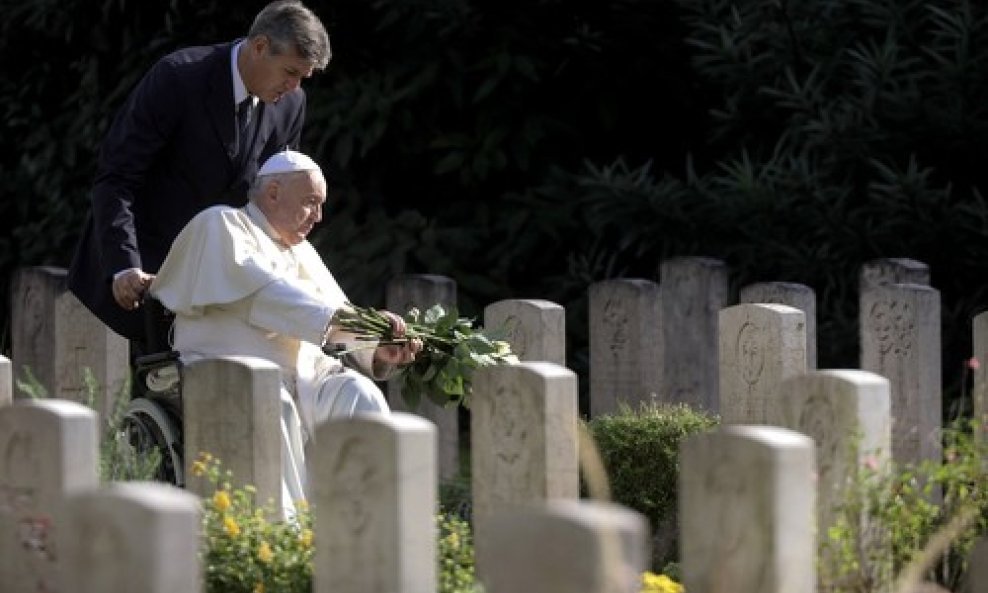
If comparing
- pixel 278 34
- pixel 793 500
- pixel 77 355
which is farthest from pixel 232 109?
pixel 793 500

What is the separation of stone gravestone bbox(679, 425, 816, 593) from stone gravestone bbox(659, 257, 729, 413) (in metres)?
4.28

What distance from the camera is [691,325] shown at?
33.1ft

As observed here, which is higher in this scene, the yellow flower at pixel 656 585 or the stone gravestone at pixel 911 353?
the stone gravestone at pixel 911 353

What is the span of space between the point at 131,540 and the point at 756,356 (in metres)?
4.18

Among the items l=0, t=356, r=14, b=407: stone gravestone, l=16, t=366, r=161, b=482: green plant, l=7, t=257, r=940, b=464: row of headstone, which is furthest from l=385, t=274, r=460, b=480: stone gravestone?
l=16, t=366, r=161, b=482: green plant

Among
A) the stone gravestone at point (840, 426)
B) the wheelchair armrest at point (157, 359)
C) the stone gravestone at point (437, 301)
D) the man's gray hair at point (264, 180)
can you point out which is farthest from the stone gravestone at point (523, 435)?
the stone gravestone at point (437, 301)

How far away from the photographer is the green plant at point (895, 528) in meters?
6.29

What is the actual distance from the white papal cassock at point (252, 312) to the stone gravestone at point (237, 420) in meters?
1.02

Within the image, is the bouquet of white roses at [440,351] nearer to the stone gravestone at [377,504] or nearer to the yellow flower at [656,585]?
the yellow flower at [656,585]

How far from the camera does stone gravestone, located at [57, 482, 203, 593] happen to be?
4941 mm

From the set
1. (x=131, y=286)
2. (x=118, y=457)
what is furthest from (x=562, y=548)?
(x=131, y=286)

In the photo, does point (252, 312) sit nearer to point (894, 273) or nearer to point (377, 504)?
point (894, 273)

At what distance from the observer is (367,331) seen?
26.9 feet

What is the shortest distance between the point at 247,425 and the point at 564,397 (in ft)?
2.69
